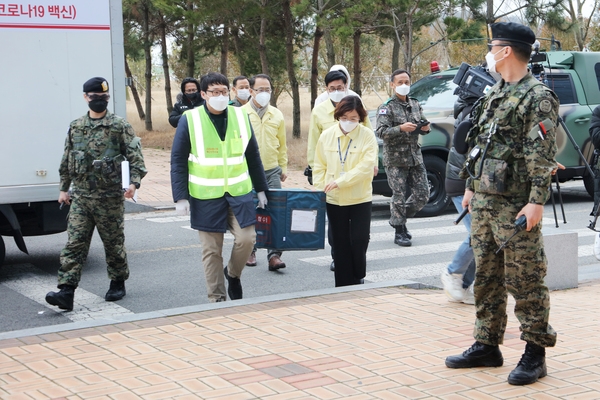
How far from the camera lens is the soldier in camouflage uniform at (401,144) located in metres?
9.83

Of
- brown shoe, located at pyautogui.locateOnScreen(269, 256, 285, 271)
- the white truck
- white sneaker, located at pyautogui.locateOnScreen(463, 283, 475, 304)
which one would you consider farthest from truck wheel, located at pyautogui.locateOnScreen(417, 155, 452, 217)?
white sneaker, located at pyautogui.locateOnScreen(463, 283, 475, 304)

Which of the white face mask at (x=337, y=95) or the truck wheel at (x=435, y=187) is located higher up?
the white face mask at (x=337, y=95)

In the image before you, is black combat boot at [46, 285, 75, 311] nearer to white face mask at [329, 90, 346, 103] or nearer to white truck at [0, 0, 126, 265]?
white truck at [0, 0, 126, 265]

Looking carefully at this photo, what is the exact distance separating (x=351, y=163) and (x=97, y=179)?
2105 millimetres

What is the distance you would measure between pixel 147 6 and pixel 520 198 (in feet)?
91.1

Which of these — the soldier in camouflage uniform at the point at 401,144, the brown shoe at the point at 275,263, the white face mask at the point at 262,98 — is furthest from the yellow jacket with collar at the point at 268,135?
the soldier in camouflage uniform at the point at 401,144

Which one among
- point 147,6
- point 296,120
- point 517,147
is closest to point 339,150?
point 517,147

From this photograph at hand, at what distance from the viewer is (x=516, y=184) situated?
464 centimetres

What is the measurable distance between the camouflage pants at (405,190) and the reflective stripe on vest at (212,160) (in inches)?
145

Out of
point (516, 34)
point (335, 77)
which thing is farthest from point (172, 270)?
point (516, 34)

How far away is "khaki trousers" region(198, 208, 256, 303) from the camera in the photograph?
664cm

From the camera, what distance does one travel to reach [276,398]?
4.48m

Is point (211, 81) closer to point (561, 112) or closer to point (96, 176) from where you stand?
point (96, 176)

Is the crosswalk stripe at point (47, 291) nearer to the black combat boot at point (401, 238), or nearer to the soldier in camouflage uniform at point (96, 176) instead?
the soldier in camouflage uniform at point (96, 176)
